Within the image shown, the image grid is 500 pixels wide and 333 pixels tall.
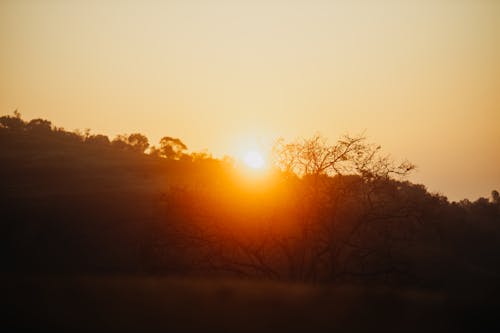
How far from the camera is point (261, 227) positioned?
1051 inches

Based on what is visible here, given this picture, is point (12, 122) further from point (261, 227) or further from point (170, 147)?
point (261, 227)

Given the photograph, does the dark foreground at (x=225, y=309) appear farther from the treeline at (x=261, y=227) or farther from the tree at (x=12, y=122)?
the tree at (x=12, y=122)

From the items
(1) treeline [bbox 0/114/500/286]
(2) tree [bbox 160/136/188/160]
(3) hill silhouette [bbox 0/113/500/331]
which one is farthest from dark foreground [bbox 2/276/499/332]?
(2) tree [bbox 160/136/188/160]

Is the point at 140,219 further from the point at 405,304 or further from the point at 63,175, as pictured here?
the point at 405,304

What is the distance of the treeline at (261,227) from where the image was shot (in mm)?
25734

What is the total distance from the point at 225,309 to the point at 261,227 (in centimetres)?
1393

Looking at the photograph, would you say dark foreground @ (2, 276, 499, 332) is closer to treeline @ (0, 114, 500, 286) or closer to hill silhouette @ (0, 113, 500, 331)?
hill silhouette @ (0, 113, 500, 331)

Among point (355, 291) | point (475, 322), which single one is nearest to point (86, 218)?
point (355, 291)

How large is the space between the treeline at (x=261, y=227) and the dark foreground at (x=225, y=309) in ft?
30.6

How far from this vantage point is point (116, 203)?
58969 mm

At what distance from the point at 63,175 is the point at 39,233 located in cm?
3592

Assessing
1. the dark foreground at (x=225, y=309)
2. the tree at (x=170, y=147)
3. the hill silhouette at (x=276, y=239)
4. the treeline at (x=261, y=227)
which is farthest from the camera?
the tree at (x=170, y=147)

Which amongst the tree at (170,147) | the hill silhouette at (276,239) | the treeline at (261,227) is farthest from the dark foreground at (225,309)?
the tree at (170,147)

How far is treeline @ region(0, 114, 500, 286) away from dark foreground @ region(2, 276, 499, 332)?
932cm
